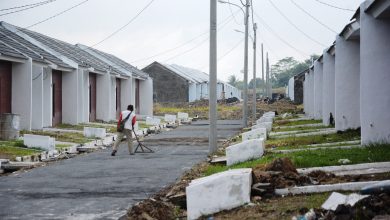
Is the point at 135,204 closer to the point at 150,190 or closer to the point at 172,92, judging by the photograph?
the point at 150,190

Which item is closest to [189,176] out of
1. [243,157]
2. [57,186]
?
[243,157]

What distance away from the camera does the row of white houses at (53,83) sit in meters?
25.5

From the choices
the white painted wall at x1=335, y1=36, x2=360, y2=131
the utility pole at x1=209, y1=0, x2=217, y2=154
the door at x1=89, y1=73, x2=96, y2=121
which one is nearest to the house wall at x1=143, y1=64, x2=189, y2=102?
the door at x1=89, y1=73, x2=96, y2=121

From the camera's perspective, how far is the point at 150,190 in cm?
1127

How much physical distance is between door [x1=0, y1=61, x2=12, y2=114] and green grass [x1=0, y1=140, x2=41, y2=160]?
497cm

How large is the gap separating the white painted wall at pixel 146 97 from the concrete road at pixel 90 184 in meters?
31.2

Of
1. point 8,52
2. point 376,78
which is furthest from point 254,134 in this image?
point 8,52

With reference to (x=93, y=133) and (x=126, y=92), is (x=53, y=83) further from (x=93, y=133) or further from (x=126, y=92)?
(x=126, y=92)

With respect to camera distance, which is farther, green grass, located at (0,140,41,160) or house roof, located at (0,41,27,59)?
house roof, located at (0,41,27,59)

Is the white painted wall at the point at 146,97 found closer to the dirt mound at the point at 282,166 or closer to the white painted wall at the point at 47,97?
the white painted wall at the point at 47,97

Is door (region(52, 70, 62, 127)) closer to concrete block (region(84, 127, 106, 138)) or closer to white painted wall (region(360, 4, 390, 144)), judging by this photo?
concrete block (region(84, 127, 106, 138))

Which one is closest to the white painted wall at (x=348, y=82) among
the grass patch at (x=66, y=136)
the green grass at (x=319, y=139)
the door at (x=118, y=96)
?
the green grass at (x=319, y=139)

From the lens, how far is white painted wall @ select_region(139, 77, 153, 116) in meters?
50.7

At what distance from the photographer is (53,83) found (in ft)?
104
